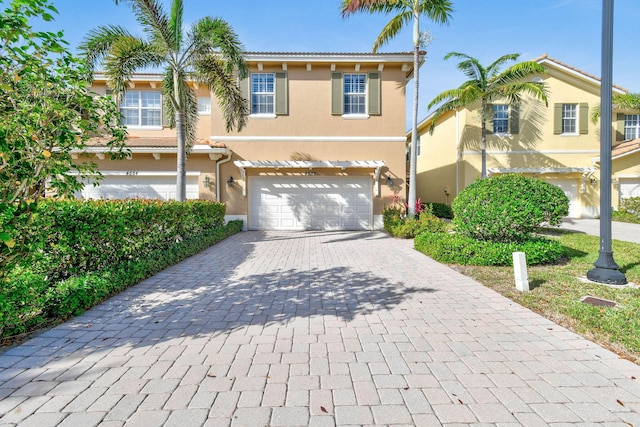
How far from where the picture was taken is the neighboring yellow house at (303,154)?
13047mm

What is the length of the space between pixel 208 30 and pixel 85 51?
11.0 ft

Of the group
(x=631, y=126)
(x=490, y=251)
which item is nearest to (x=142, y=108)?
(x=490, y=251)

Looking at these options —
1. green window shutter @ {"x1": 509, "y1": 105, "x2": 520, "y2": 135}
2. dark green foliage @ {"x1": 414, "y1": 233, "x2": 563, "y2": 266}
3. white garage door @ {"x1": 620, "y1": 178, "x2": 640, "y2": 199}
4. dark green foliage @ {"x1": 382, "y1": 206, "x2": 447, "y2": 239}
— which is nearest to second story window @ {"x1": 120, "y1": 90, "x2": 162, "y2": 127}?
dark green foliage @ {"x1": 382, "y1": 206, "x2": 447, "y2": 239}

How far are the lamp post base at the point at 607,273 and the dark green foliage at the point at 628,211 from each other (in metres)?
13.9

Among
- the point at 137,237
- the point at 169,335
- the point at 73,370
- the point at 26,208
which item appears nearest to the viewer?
the point at 73,370

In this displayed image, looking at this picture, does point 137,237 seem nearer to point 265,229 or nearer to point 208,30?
point 208,30

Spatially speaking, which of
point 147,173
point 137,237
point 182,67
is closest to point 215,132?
point 147,173

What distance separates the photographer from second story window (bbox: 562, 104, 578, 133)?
16.0 meters

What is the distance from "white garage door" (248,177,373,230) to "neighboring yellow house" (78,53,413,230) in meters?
0.04

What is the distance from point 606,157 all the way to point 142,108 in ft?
55.9

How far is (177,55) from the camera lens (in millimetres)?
8914

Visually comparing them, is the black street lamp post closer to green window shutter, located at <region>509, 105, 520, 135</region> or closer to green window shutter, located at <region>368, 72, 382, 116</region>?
green window shutter, located at <region>368, 72, 382, 116</region>

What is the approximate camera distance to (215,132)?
43.6 feet

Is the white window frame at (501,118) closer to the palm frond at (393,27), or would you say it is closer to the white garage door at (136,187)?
the palm frond at (393,27)
